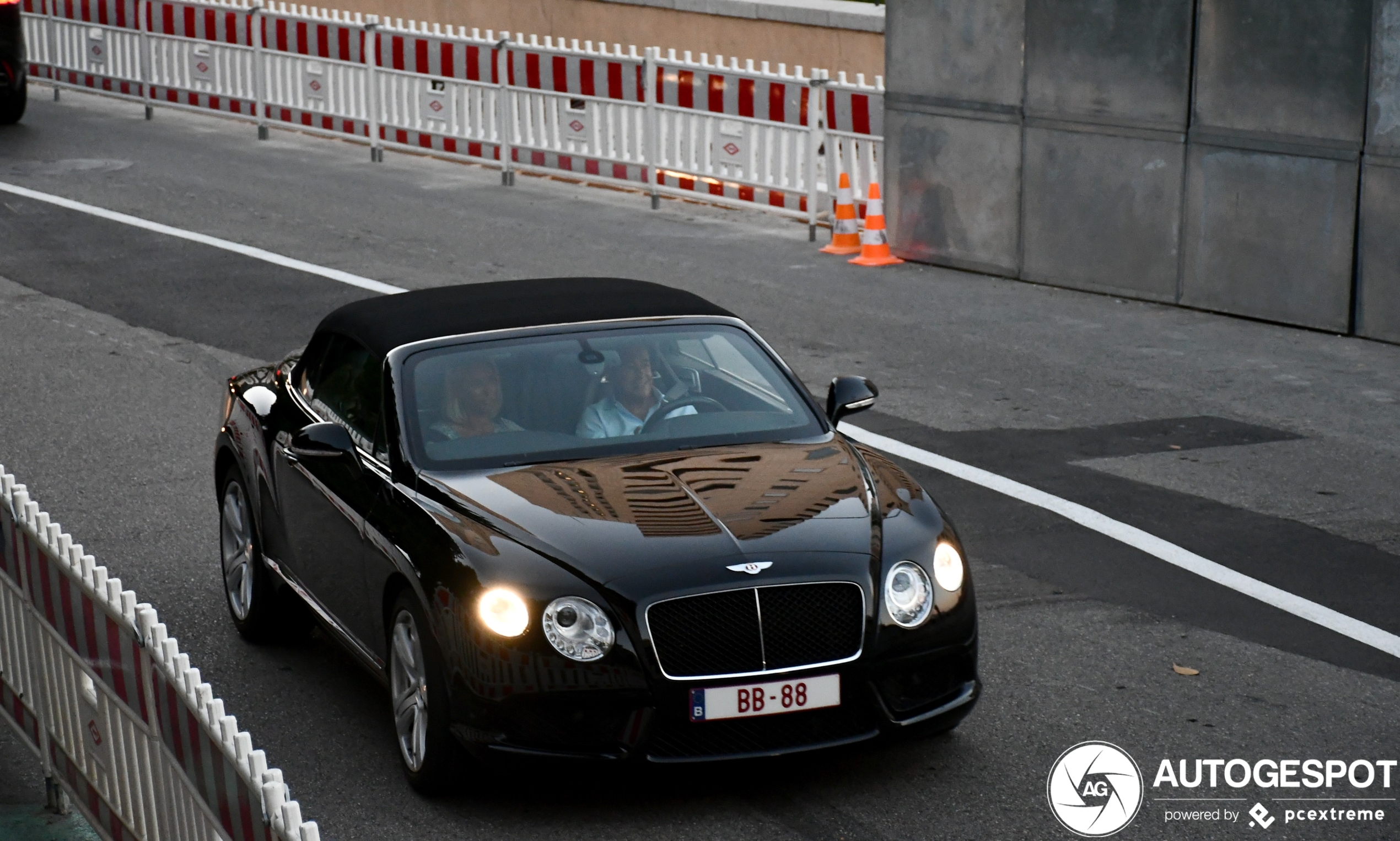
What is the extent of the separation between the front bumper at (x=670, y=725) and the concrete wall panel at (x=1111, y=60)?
9.49 metres

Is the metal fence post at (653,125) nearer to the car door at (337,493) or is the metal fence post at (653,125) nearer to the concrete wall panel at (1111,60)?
the concrete wall panel at (1111,60)

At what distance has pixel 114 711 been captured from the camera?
5.07 metres

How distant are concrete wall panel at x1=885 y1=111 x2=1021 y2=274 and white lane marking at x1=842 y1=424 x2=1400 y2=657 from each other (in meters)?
5.24

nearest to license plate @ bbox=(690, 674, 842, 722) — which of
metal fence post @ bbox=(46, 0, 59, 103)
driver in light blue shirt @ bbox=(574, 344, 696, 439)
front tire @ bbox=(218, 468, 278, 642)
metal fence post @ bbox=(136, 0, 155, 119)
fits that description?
driver in light blue shirt @ bbox=(574, 344, 696, 439)

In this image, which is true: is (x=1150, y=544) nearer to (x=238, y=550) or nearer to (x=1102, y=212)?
(x=238, y=550)

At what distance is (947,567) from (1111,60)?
9488 mm

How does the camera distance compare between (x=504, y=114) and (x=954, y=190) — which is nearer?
(x=954, y=190)

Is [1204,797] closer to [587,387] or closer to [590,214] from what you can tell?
[587,387]

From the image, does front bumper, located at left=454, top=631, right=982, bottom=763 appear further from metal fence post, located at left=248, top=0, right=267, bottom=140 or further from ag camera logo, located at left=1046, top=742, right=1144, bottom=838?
metal fence post, located at left=248, top=0, right=267, bottom=140

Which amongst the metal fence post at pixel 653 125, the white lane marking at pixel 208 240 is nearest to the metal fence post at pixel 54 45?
the white lane marking at pixel 208 240

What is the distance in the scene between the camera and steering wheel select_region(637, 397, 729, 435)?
6.90 meters

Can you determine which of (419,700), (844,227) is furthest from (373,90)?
(419,700)

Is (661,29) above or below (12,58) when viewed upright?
above

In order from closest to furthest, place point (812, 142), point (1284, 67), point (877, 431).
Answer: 1. point (877, 431)
2. point (1284, 67)
3. point (812, 142)
